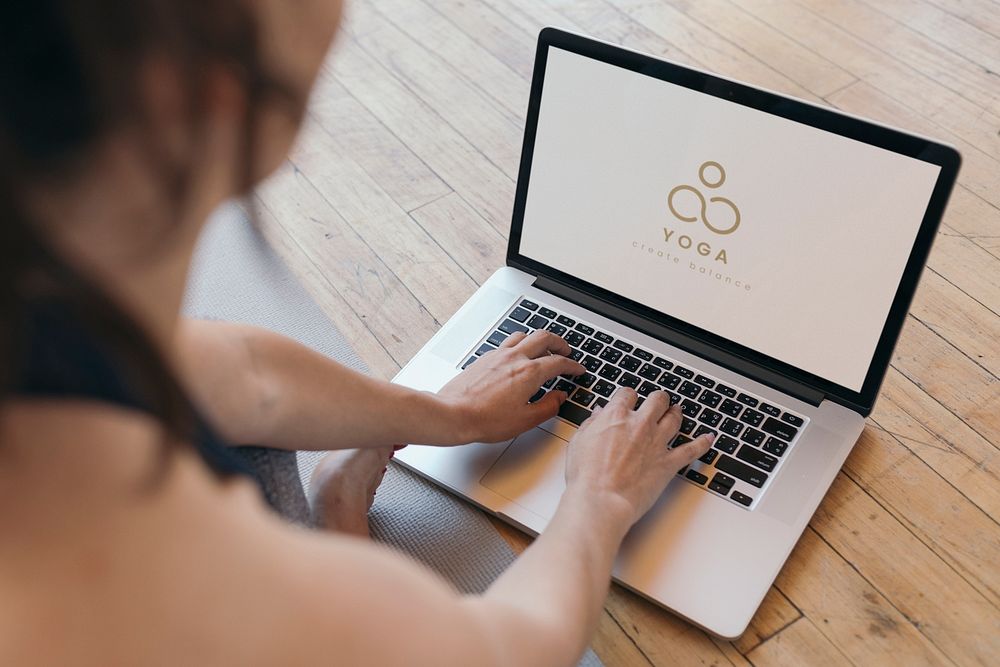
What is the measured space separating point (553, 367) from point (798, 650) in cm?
37

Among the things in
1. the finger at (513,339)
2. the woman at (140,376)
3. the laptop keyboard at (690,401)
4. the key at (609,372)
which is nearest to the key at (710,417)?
the laptop keyboard at (690,401)

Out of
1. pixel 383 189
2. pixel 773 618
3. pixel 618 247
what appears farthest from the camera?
pixel 383 189

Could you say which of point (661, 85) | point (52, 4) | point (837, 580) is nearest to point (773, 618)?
point (837, 580)

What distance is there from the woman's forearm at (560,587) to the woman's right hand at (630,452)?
19 mm

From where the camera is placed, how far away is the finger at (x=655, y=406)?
0.96 meters

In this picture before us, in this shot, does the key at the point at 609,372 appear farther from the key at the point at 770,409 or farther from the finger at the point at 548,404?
the key at the point at 770,409

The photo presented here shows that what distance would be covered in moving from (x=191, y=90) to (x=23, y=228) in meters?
0.08

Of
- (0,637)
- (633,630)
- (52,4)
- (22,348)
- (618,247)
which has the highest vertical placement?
(52,4)

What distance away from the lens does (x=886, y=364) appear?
94 centimetres

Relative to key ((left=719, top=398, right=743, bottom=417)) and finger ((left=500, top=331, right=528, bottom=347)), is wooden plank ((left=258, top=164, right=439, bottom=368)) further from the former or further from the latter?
key ((left=719, top=398, right=743, bottom=417))

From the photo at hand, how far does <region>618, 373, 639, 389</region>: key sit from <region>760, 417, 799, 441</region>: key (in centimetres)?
14

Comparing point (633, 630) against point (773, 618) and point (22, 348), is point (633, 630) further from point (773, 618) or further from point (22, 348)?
point (22, 348)

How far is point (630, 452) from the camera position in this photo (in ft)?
2.97

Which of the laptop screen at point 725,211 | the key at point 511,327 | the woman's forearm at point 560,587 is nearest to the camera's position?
the woman's forearm at point 560,587
